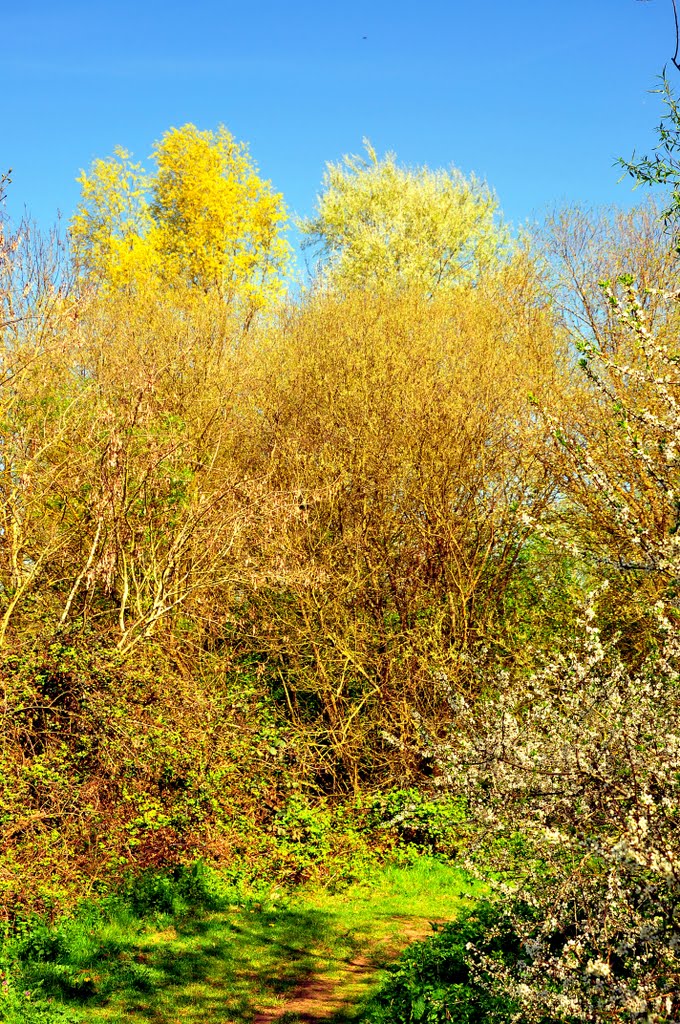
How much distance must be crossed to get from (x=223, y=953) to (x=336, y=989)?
135 centimetres

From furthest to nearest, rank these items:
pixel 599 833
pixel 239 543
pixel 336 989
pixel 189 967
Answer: pixel 239 543 → pixel 189 967 → pixel 336 989 → pixel 599 833

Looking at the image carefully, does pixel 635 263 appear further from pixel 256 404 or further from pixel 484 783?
pixel 484 783

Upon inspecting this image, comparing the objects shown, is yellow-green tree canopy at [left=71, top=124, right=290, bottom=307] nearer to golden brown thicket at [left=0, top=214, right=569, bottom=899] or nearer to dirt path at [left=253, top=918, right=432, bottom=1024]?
golden brown thicket at [left=0, top=214, right=569, bottom=899]

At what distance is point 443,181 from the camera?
23828 mm

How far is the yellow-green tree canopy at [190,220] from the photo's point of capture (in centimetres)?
2409

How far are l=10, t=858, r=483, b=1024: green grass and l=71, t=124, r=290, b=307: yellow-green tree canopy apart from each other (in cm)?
1682

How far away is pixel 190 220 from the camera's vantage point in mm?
25641

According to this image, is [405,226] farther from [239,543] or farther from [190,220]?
[239,543]

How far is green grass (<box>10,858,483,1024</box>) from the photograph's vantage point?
24.8 ft

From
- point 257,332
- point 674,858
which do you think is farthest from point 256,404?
point 674,858

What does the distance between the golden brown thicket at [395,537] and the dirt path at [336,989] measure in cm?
332

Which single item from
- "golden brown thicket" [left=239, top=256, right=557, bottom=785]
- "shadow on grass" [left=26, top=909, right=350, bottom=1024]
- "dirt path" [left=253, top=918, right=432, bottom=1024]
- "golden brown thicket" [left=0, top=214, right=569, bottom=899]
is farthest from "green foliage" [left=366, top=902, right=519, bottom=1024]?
"golden brown thicket" [left=239, top=256, right=557, bottom=785]

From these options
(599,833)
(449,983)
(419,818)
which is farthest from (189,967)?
(599,833)

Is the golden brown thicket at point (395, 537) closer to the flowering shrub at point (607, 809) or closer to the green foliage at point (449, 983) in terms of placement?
the green foliage at point (449, 983)
